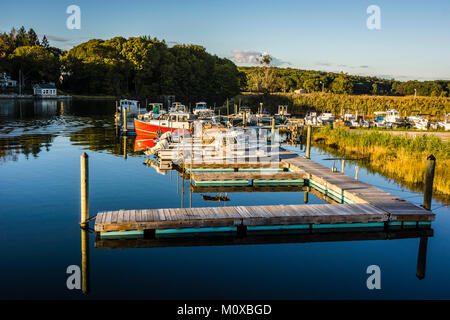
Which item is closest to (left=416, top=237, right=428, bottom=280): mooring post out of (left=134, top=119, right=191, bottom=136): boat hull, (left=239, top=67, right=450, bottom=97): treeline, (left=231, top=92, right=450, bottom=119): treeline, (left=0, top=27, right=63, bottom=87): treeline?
(left=134, top=119, right=191, bottom=136): boat hull

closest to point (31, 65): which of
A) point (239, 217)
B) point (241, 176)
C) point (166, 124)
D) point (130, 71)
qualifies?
point (130, 71)

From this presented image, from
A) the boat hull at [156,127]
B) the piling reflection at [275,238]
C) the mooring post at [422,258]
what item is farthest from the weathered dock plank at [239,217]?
the boat hull at [156,127]

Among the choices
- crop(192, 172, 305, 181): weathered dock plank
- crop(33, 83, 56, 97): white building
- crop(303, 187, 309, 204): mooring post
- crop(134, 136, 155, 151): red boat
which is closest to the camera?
crop(303, 187, 309, 204): mooring post

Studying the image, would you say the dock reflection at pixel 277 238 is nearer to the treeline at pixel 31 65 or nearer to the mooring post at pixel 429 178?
the mooring post at pixel 429 178

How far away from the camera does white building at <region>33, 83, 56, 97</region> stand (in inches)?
4075

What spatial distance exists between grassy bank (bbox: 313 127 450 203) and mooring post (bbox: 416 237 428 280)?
4.56m

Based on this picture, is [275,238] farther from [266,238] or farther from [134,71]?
[134,71]

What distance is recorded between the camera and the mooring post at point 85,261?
9.35 m

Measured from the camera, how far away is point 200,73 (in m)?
115

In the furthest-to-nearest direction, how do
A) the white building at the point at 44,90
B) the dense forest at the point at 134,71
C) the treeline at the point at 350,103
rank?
the dense forest at the point at 134,71 → the white building at the point at 44,90 → the treeline at the point at 350,103

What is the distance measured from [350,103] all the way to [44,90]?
3085 inches

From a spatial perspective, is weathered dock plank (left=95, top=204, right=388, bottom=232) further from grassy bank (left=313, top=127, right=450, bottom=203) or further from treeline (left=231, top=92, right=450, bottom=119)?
treeline (left=231, top=92, right=450, bottom=119)

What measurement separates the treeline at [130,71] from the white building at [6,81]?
1792 millimetres
